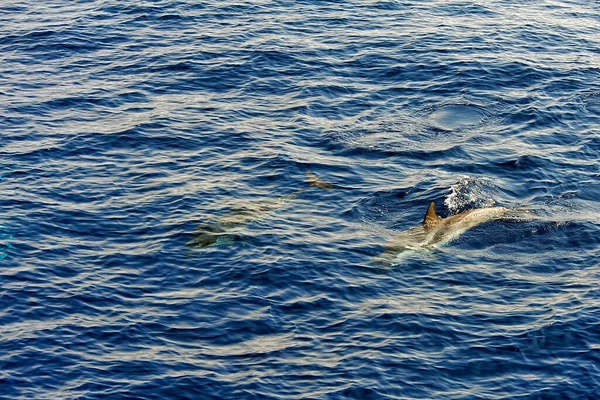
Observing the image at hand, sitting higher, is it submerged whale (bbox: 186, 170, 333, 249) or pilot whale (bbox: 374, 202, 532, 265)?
submerged whale (bbox: 186, 170, 333, 249)

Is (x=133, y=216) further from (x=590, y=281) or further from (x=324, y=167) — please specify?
(x=590, y=281)

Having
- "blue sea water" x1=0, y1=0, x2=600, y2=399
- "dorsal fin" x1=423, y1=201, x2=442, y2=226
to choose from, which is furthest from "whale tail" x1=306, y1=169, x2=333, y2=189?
"dorsal fin" x1=423, y1=201, x2=442, y2=226

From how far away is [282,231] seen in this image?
24.1 metres

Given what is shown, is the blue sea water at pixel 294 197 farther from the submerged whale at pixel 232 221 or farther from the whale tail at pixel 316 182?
the whale tail at pixel 316 182

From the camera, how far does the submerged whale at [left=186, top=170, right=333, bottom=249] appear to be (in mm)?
23453

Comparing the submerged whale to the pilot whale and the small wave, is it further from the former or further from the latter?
the pilot whale

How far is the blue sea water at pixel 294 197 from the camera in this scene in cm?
1883

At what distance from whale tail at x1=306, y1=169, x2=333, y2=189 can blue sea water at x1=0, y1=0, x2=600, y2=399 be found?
0.74 feet

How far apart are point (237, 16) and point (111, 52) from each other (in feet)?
21.6

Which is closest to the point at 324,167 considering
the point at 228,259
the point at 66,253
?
the point at 228,259

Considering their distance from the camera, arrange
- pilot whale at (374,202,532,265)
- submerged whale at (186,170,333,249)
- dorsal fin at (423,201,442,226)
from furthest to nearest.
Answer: dorsal fin at (423,201,442,226), submerged whale at (186,170,333,249), pilot whale at (374,202,532,265)

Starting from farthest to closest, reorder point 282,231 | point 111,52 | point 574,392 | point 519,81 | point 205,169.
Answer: point 111,52, point 519,81, point 205,169, point 282,231, point 574,392

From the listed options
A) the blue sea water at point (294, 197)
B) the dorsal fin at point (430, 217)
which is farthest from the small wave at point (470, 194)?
the dorsal fin at point (430, 217)

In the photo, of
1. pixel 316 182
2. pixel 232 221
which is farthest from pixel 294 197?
pixel 232 221
